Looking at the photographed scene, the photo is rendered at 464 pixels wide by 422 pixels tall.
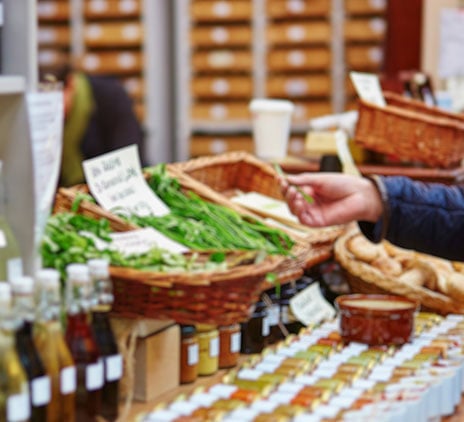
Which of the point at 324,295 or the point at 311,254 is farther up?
the point at 311,254

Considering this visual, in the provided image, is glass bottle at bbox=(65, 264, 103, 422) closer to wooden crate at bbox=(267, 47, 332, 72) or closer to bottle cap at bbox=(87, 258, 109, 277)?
bottle cap at bbox=(87, 258, 109, 277)

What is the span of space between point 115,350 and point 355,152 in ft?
8.08

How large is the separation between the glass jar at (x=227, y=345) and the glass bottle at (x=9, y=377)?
0.82m

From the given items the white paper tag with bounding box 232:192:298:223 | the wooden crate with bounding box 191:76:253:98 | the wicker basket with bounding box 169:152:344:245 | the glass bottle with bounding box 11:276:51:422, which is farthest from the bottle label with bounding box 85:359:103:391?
the wooden crate with bounding box 191:76:253:98

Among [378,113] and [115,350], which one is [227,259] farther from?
[378,113]

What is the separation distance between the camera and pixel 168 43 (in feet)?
32.3

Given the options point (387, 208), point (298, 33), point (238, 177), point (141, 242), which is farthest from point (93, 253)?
point (298, 33)

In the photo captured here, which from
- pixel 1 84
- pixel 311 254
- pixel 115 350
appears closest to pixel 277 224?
pixel 311 254

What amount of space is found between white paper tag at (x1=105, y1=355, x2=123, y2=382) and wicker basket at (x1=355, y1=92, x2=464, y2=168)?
219 centimetres

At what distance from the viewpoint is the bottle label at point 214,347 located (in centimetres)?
231

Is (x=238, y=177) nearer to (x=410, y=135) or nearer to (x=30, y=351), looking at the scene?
(x=410, y=135)

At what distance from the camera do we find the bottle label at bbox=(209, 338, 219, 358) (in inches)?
90.9

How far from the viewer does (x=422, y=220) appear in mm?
2498

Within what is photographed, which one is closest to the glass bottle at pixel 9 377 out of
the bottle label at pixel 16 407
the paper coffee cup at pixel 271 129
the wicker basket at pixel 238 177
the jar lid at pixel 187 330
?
the bottle label at pixel 16 407
